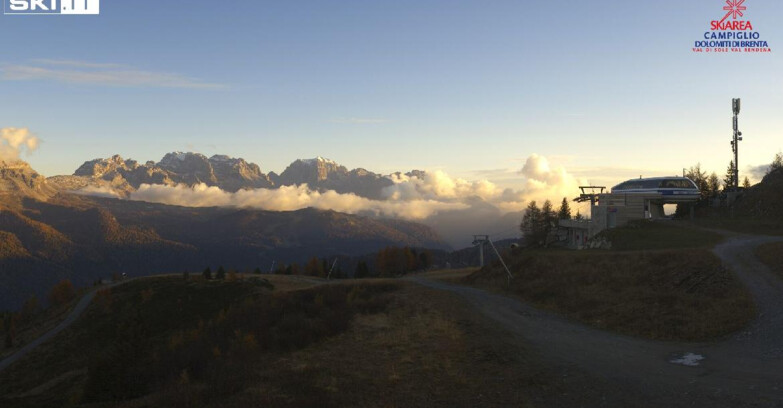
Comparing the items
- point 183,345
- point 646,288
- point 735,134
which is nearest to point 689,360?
point 646,288

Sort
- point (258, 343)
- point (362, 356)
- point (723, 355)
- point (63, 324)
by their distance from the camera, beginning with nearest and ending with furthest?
point (723, 355), point (362, 356), point (258, 343), point (63, 324)

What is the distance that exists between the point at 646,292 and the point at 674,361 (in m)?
11.6

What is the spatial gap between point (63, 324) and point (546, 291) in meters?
83.8

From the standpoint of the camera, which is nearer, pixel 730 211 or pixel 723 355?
pixel 723 355

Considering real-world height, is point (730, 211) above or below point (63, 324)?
above

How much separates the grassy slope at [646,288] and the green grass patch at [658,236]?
0.09 meters

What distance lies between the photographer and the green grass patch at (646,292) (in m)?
26.7

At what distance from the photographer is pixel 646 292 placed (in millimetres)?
32625

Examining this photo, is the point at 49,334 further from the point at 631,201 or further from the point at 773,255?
the point at 773,255

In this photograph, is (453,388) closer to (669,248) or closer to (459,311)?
(459,311)

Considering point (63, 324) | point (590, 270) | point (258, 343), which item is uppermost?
point (590, 270)

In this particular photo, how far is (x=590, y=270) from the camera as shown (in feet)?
131

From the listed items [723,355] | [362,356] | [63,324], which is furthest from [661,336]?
[63,324]

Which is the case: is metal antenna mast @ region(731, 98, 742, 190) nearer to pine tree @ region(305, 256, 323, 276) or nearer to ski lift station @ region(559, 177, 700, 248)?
ski lift station @ region(559, 177, 700, 248)
